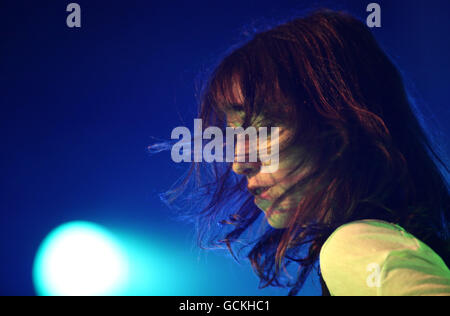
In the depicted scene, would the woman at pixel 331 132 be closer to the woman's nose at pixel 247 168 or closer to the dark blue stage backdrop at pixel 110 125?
the woman's nose at pixel 247 168

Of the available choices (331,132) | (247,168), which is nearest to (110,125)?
(247,168)

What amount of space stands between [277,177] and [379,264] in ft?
1.13

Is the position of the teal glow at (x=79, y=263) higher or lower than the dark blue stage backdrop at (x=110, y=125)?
lower

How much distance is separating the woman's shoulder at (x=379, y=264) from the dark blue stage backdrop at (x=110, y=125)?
3.18ft

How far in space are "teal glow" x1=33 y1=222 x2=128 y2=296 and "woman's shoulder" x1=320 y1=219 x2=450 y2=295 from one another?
1.16 meters

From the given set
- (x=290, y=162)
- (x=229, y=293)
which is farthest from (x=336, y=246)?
(x=229, y=293)

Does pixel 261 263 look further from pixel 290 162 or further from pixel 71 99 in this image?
pixel 71 99

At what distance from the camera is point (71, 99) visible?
4.73 feet

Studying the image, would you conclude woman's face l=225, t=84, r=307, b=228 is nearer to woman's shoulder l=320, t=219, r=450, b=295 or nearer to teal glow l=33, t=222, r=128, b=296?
woman's shoulder l=320, t=219, r=450, b=295

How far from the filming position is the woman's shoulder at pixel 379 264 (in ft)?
1.33

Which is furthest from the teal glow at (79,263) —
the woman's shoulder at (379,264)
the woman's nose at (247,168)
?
→ the woman's shoulder at (379,264)
